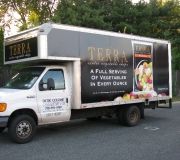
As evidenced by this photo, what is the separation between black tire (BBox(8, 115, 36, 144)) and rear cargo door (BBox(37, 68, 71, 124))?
1.45 ft

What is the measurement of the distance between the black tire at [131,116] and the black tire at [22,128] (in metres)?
3.69

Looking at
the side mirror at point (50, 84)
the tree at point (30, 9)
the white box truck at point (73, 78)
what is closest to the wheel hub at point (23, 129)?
the white box truck at point (73, 78)

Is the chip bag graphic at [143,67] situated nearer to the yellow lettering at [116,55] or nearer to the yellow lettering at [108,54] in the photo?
the yellow lettering at [116,55]

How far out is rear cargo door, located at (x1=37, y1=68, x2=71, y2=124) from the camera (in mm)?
10070

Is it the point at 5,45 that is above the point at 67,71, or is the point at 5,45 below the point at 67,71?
above

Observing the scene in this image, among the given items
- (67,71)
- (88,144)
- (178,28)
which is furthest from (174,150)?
(178,28)

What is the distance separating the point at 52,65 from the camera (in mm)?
10695

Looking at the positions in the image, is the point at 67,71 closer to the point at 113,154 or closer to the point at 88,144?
the point at 88,144

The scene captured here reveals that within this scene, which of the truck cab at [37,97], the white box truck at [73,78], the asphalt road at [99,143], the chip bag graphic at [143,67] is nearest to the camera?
the asphalt road at [99,143]

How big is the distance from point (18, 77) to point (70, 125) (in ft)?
9.50

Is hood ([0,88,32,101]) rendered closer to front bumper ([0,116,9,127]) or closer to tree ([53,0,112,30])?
front bumper ([0,116,9,127])

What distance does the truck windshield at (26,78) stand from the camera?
33.1 ft

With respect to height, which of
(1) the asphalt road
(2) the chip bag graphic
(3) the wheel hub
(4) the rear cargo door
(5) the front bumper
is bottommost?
(1) the asphalt road

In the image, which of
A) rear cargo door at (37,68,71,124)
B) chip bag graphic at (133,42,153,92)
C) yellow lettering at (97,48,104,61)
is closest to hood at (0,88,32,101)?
rear cargo door at (37,68,71,124)
